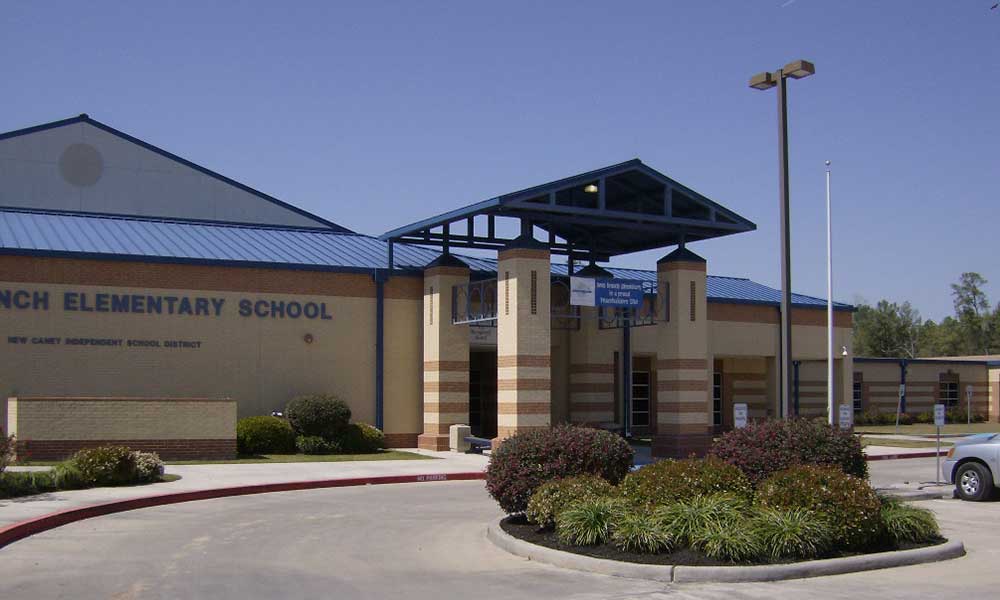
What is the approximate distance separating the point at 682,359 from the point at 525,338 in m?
5.35

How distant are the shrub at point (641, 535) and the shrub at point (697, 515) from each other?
0.10 metres

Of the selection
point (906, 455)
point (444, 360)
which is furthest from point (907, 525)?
point (906, 455)

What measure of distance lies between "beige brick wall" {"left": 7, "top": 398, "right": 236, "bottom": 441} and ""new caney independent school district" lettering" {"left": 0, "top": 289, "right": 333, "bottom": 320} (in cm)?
300

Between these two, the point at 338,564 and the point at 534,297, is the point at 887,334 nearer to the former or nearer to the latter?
the point at 534,297

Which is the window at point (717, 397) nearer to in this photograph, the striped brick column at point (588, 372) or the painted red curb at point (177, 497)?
the striped brick column at point (588, 372)

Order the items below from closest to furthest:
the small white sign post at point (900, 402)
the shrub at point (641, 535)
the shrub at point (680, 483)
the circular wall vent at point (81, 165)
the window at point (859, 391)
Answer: the shrub at point (641, 535) < the shrub at point (680, 483) < the circular wall vent at point (81, 165) < the small white sign post at point (900, 402) < the window at point (859, 391)

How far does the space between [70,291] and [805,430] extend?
20.2 m

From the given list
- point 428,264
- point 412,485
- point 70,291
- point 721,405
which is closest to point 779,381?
point 721,405

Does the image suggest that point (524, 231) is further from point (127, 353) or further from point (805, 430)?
point (805, 430)

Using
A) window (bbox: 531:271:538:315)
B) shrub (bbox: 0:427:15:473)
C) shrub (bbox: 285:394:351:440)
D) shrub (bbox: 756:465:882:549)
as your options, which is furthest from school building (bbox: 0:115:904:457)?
shrub (bbox: 756:465:882:549)

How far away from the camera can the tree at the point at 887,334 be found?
9875 cm

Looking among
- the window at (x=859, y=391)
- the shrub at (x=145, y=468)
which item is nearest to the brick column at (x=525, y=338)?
the shrub at (x=145, y=468)

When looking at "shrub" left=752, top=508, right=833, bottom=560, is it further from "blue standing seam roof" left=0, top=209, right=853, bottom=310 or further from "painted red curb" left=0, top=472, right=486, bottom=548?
"blue standing seam roof" left=0, top=209, right=853, bottom=310

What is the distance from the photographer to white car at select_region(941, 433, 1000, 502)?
18766mm
